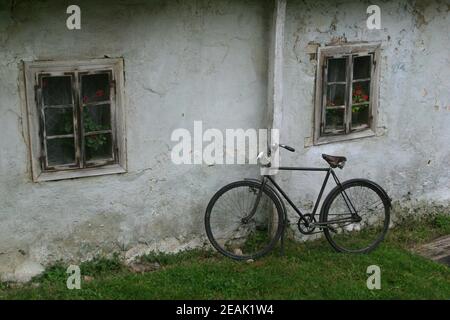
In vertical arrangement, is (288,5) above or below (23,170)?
above

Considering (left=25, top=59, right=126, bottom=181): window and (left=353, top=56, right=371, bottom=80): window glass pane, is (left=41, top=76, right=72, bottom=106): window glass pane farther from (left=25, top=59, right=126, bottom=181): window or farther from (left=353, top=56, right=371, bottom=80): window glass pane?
(left=353, top=56, right=371, bottom=80): window glass pane

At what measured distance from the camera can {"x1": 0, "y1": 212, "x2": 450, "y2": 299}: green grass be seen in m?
6.34

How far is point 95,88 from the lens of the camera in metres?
6.70

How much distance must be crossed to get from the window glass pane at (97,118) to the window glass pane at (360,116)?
10.3ft

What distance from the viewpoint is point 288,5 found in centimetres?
721

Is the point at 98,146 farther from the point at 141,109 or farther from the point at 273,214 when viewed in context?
the point at 273,214

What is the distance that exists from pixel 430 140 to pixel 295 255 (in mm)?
2752

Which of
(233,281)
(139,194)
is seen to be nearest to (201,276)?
(233,281)

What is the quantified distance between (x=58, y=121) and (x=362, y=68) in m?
3.78

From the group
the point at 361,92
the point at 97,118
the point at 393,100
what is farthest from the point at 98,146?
the point at 393,100

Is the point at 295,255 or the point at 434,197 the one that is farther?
the point at 434,197

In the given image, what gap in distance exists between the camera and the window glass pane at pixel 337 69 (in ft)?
25.4

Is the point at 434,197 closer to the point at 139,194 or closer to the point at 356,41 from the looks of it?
the point at 356,41

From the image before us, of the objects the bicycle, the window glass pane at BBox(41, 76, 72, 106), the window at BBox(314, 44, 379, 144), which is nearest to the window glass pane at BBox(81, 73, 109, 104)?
the window glass pane at BBox(41, 76, 72, 106)
